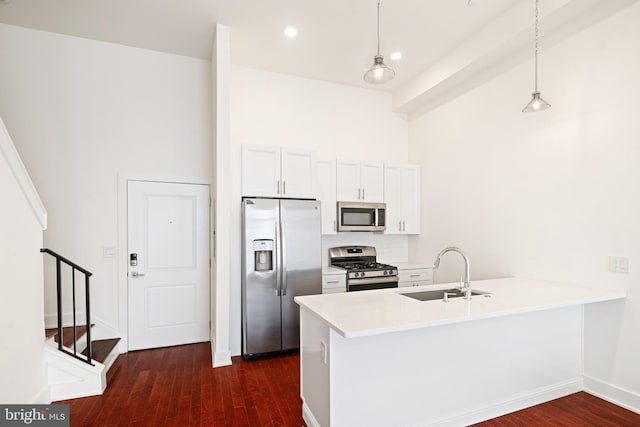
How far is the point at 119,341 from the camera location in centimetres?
365

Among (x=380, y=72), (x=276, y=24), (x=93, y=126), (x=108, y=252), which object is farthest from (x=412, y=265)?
(x=93, y=126)

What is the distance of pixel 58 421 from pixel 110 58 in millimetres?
3572

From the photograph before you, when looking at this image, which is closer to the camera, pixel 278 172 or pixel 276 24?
pixel 276 24

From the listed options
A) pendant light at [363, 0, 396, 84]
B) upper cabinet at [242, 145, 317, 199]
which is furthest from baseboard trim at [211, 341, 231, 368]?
pendant light at [363, 0, 396, 84]

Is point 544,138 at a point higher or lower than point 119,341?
higher

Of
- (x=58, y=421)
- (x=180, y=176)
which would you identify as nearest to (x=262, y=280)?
Answer: (x=180, y=176)

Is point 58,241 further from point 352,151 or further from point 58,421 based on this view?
point 352,151

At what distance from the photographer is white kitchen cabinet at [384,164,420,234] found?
469 cm

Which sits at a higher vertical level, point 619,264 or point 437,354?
point 619,264

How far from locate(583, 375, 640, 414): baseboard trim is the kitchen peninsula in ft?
0.29

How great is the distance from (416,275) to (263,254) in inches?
85.2

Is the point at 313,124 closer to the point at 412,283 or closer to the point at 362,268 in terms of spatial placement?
the point at 362,268

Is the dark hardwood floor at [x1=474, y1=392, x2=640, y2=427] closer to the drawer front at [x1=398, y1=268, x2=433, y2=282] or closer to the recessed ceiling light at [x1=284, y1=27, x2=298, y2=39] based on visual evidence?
the drawer front at [x1=398, y1=268, x2=433, y2=282]

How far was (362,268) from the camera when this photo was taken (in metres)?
4.22
